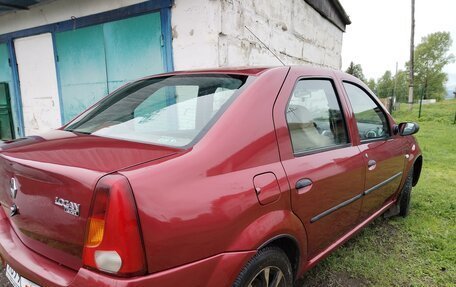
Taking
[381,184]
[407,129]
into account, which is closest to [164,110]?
[381,184]

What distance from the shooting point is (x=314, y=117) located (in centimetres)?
229

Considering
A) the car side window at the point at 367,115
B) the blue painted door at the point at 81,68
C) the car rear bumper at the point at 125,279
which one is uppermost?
the blue painted door at the point at 81,68

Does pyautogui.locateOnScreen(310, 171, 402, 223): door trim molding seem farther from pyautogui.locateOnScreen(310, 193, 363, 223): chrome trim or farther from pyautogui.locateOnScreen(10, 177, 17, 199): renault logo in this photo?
pyautogui.locateOnScreen(10, 177, 17, 199): renault logo

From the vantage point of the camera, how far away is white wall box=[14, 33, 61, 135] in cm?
613

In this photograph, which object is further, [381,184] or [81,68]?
[81,68]

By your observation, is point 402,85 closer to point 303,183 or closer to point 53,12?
point 53,12

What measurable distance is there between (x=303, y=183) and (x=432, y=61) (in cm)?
5477

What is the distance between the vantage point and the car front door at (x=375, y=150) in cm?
262

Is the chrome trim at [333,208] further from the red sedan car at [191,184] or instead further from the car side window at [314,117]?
the car side window at [314,117]

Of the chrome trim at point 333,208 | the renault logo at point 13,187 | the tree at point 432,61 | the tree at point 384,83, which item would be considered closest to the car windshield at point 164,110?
the renault logo at point 13,187

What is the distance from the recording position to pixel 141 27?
4824mm

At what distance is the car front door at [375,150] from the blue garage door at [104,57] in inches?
117

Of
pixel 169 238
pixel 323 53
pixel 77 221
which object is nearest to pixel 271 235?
pixel 169 238

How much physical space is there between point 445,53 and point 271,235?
55.4 m
